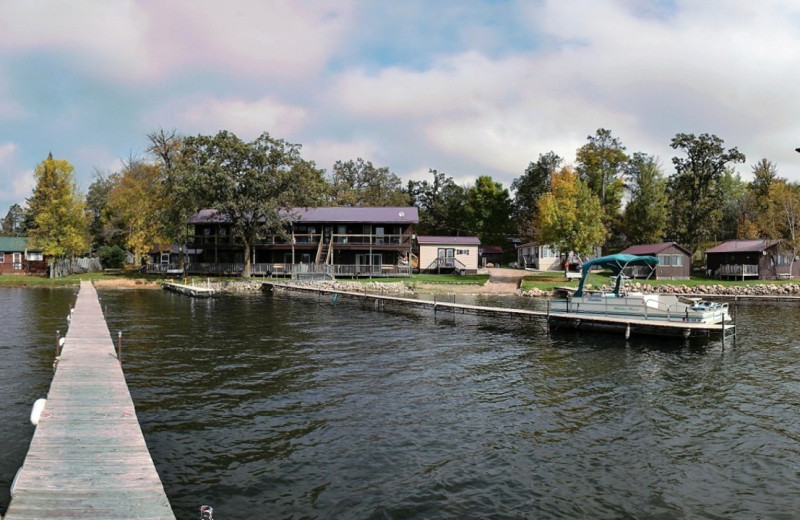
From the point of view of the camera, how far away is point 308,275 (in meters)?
61.1

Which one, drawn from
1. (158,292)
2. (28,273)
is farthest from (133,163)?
(158,292)

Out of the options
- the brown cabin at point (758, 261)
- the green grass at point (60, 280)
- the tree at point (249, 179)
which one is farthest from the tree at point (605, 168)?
the green grass at point (60, 280)

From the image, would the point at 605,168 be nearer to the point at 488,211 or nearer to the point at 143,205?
the point at 488,211

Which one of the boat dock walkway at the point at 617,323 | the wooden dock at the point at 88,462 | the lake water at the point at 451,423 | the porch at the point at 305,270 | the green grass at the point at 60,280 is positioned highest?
the porch at the point at 305,270

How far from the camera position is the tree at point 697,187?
234ft

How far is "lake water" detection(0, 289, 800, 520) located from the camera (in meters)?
9.61

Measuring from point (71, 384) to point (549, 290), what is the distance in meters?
47.1

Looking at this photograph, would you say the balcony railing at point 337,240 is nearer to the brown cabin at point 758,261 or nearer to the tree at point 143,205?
the tree at point 143,205

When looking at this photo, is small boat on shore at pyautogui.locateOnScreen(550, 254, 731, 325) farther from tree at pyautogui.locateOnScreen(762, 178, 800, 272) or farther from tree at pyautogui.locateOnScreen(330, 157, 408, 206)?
tree at pyautogui.locateOnScreen(330, 157, 408, 206)

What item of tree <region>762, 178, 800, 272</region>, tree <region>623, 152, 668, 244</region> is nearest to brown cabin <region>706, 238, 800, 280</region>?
tree <region>762, 178, 800, 272</region>

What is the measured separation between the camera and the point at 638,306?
28.5m

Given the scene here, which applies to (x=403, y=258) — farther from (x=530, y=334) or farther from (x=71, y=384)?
(x=71, y=384)

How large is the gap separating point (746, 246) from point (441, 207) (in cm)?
4893

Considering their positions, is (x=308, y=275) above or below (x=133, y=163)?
below
